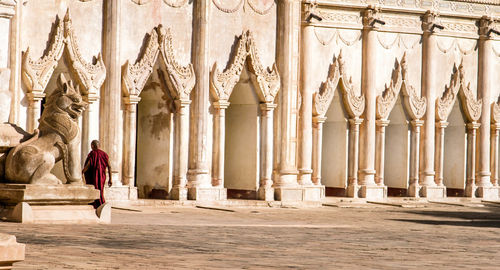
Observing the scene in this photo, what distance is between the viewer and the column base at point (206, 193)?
24.0 metres

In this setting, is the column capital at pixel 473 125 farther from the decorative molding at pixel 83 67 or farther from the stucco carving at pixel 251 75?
the decorative molding at pixel 83 67

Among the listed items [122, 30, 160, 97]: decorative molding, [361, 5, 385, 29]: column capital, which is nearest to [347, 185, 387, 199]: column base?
[361, 5, 385, 29]: column capital

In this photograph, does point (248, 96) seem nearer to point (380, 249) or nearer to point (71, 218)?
point (71, 218)

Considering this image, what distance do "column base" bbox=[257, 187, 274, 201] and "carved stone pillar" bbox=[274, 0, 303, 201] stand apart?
124 millimetres

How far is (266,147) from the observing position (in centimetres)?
2575

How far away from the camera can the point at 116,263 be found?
10.1 meters

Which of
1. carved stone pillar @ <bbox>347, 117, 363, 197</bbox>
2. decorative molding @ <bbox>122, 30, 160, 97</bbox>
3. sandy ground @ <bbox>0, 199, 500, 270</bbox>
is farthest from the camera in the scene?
carved stone pillar @ <bbox>347, 117, 363, 197</bbox>

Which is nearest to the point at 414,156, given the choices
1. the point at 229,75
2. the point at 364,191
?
the point at 364,191

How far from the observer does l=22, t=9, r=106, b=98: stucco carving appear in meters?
21.6

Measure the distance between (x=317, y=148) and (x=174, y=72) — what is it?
5.05 metres

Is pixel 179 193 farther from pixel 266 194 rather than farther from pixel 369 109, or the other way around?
pixel 369 109

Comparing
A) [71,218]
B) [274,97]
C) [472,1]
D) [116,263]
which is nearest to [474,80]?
[472,1]

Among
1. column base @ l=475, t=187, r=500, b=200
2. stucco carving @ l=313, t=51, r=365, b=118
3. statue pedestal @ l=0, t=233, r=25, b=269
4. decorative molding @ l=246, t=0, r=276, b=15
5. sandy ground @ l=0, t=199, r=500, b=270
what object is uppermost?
decorative molding @ l=246, t=0, r=276, b=15

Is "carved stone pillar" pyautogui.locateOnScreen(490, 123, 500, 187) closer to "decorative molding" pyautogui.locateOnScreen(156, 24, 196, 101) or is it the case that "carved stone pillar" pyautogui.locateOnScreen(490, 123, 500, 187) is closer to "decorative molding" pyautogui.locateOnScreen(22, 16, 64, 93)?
"decorative molding" pyautogui.locateOnScreen(156, 24, 196, 101)
